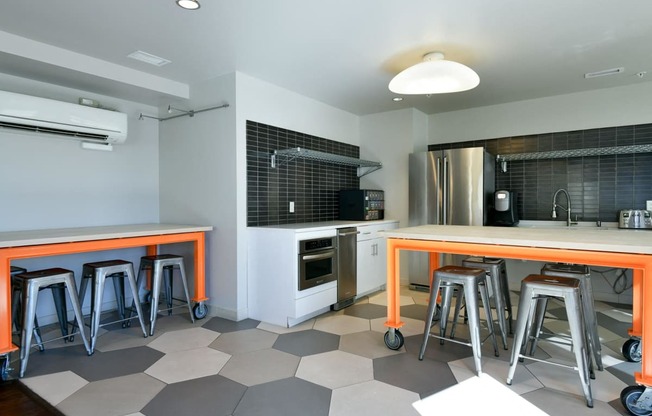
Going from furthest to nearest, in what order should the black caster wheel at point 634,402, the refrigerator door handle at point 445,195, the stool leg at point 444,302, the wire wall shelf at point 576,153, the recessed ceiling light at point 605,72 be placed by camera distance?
the refrigerator door handle at point 445,195 < the wire wall shelf at point 576,153 < the recessed ceiling light at point 605,72 < the stool leg at point 444,302 < the black caster wheel at point 634,402

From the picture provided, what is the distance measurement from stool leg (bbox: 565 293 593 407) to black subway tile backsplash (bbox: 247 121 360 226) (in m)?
2.71

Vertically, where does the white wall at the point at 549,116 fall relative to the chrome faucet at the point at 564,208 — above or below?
above

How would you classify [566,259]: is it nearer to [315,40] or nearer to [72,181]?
[315,40]

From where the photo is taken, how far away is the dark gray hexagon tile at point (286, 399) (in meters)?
1.96

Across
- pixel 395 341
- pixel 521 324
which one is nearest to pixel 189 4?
pixel 395 341

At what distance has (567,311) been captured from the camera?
84.2 inches

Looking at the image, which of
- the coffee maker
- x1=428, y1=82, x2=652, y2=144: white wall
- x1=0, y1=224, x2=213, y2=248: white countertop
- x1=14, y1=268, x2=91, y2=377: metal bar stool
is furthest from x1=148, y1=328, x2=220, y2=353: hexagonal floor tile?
x1=428, y1=82, x2=652, y2=144: white wall

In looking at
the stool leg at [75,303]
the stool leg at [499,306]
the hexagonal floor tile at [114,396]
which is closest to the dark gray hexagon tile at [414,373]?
the stool leg at [499,306]

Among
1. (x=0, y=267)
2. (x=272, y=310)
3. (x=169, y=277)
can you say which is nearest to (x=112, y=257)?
(x=169, y=277)

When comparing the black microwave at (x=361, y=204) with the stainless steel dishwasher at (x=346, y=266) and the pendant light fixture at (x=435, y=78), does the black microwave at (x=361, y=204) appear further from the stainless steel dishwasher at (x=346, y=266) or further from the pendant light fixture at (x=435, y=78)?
the pendant light fixture at (x=435, y=78)

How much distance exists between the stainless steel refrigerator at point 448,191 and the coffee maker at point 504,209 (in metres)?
0.11

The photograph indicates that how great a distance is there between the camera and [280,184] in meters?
4.02

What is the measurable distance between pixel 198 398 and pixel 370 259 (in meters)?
2.63

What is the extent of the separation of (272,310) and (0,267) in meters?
2.02
